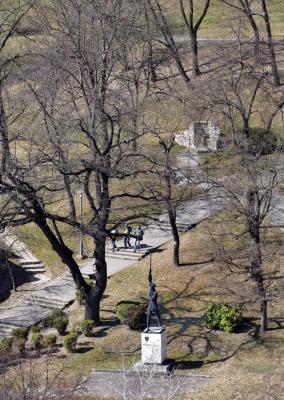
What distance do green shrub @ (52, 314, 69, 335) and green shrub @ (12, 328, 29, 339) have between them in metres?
1.00

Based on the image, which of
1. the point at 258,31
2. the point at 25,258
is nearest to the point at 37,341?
the point at 25,258

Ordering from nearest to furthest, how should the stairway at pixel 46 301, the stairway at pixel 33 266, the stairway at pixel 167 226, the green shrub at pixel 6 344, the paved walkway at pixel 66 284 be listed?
the green shrub at pixel 6 344
the paved walkway at pixel 66 284
the stairway at pixel 46 301
the stairway at pixel 33 266
the stairway at pixel 167 226

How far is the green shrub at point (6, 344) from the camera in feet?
94.2

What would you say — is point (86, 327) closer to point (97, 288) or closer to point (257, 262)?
point (97, 288)

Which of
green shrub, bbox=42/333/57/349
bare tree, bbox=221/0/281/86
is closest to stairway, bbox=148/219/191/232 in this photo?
green shrub, bbox=42/333/57/349

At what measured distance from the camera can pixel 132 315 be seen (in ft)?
98.7

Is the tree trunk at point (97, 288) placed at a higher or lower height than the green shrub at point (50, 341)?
higher

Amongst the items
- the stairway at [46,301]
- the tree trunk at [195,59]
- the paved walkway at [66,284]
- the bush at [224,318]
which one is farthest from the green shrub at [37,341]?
the tree trunk at [195,59]

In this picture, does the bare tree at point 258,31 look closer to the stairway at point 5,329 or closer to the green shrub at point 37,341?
the stairway at point 5,329

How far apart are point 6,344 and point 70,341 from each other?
6.79 feet

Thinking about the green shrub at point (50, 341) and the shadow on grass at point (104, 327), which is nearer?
the green shrub at point (50, 341)

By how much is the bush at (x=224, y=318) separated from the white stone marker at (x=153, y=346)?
8.22 ft

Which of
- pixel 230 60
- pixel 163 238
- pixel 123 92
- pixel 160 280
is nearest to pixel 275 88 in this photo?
pixel 230 60

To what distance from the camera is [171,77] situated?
173ft
